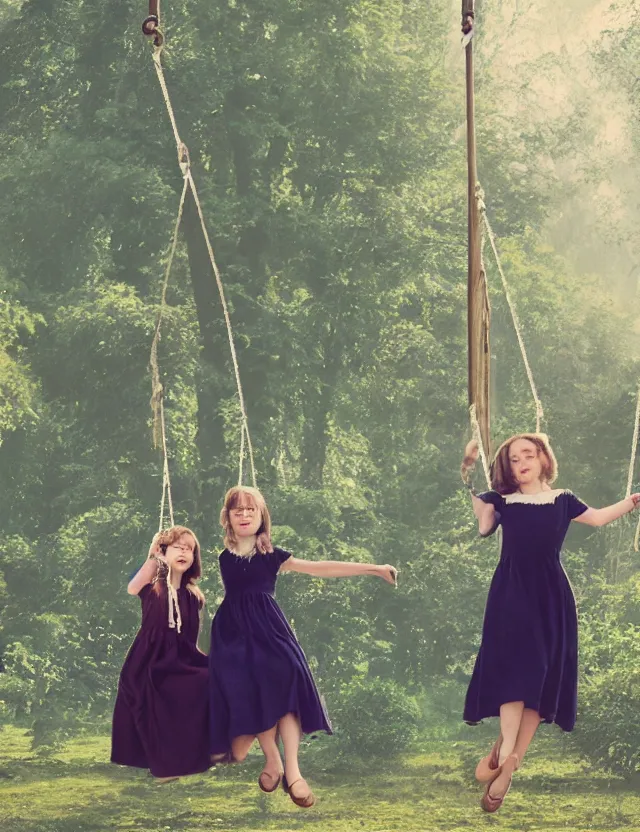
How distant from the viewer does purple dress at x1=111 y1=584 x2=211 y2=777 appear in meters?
5.71

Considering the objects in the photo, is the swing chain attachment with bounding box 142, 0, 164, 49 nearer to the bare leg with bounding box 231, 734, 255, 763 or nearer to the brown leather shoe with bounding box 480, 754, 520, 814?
the bare leg with bounding box 231, 734, 255, 763

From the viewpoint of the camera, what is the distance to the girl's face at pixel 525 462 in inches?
227

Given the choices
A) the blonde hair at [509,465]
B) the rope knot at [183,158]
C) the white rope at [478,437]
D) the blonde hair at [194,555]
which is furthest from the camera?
the rope knot at [183,158]

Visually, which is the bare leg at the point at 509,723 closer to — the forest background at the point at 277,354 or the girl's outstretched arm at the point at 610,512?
the girl's outstretched arm at the point at 610,512

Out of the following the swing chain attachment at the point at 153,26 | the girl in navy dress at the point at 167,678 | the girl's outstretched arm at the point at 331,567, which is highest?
the swing chain attachment at the point at 153,26

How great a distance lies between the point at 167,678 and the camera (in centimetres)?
583

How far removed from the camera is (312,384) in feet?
51.4

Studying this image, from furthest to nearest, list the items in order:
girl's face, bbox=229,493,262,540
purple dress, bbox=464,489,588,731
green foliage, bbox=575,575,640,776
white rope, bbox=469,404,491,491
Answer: green foliage, bbox=575,575,640,776 < girl's face, bbox=229,493,262,540 < white rope, bbox=469,404,491,491 < purple dress, bbox=464,489,588,731

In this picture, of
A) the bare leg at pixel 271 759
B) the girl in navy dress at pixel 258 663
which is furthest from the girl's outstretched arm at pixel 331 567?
the bare leg at pixel 271 759

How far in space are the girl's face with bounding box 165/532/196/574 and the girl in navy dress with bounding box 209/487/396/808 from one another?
0.13 meters

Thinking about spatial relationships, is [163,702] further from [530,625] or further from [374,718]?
[374,718]

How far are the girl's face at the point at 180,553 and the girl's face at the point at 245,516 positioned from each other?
0.70 ft

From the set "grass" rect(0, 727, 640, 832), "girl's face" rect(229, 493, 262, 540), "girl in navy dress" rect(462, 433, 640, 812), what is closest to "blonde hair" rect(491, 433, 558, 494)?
"girl in navy dress" rect(462, 433, 640, 812)

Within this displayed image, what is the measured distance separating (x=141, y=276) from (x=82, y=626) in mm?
3369
